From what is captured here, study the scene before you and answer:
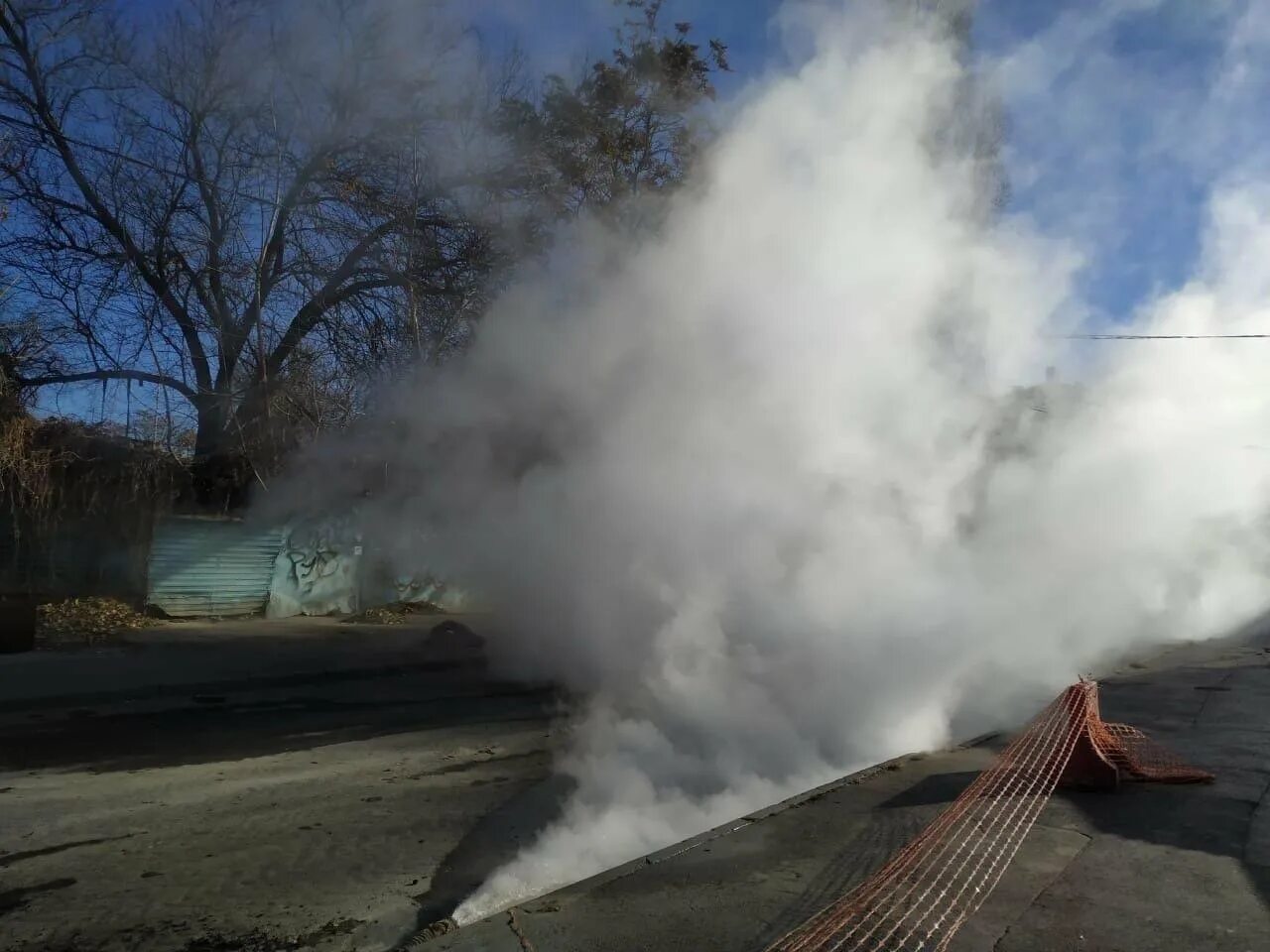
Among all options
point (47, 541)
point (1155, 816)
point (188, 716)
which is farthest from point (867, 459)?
point (47, 541)

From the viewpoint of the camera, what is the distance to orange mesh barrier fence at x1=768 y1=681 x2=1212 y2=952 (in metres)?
2.89

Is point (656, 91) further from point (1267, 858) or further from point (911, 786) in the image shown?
point (1267, 858)

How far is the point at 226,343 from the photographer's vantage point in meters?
11.9

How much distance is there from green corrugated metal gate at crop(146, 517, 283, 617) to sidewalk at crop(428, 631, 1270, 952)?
11.6m

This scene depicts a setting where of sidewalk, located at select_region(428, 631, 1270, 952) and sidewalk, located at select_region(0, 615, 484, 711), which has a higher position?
sidewalk, located at select_region(428, 631, 1270, 952)

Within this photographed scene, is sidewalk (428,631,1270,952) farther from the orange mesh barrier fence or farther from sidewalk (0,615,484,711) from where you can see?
sidewalk (0,615,484,711)

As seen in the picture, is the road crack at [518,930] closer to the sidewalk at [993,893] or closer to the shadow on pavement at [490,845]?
the sidewalk at [993,893]

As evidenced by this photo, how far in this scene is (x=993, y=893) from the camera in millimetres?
3254

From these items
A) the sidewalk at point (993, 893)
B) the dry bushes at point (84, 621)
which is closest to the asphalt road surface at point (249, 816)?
the sidewalk at point (993, 893)

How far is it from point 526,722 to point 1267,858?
508 cm

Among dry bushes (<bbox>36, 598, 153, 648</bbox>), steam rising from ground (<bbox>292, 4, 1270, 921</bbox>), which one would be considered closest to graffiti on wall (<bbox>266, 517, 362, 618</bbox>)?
dry bushes (<bbox>36, 598, 153, 648</bbox>)

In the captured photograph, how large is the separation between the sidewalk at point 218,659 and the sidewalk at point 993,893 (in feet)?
22.7

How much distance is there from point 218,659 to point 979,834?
9.00 m

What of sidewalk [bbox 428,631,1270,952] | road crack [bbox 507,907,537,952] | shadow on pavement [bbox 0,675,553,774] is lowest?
shadow on pavement [bbox 0,675,553,774]
